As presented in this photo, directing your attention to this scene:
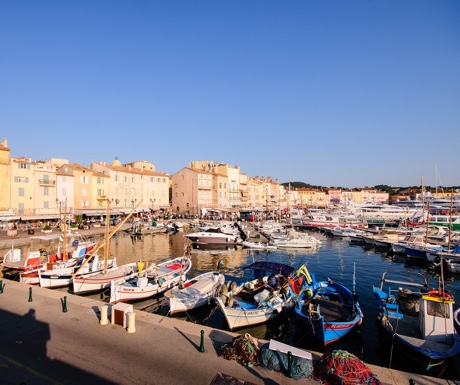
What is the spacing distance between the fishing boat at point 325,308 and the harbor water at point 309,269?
31.6 inches

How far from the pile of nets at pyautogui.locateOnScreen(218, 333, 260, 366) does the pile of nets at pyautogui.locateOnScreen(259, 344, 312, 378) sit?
251 mm

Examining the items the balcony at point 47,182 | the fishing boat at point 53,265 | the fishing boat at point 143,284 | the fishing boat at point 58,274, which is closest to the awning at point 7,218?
the balcony at point 47,182

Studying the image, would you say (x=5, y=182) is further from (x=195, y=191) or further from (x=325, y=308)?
(x=325, y=308)

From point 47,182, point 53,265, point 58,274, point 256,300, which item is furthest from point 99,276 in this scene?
point 47,182

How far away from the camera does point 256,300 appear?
56.5ft

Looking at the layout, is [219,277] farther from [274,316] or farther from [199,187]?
[199,187]

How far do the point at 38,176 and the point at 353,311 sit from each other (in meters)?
57.7

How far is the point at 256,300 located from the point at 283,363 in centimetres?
787

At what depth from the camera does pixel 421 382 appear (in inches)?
359

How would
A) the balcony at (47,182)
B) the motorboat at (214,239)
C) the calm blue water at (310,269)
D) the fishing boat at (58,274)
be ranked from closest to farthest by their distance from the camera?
the calm blue water at (310,269)
the fishing boat at (58,274)
the motorboat at (214,239)
the balcony at (47,182)

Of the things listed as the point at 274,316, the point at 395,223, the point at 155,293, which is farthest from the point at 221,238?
the point at 395,223

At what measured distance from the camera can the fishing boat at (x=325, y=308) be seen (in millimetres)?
14516

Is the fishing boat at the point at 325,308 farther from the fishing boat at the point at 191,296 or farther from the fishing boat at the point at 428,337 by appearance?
the fishing boat at the point at 191,296

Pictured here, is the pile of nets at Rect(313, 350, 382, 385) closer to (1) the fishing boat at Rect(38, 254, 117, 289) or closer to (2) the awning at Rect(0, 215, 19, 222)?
(1) the fishing boat at Rect(38, 254, 117, 289)
